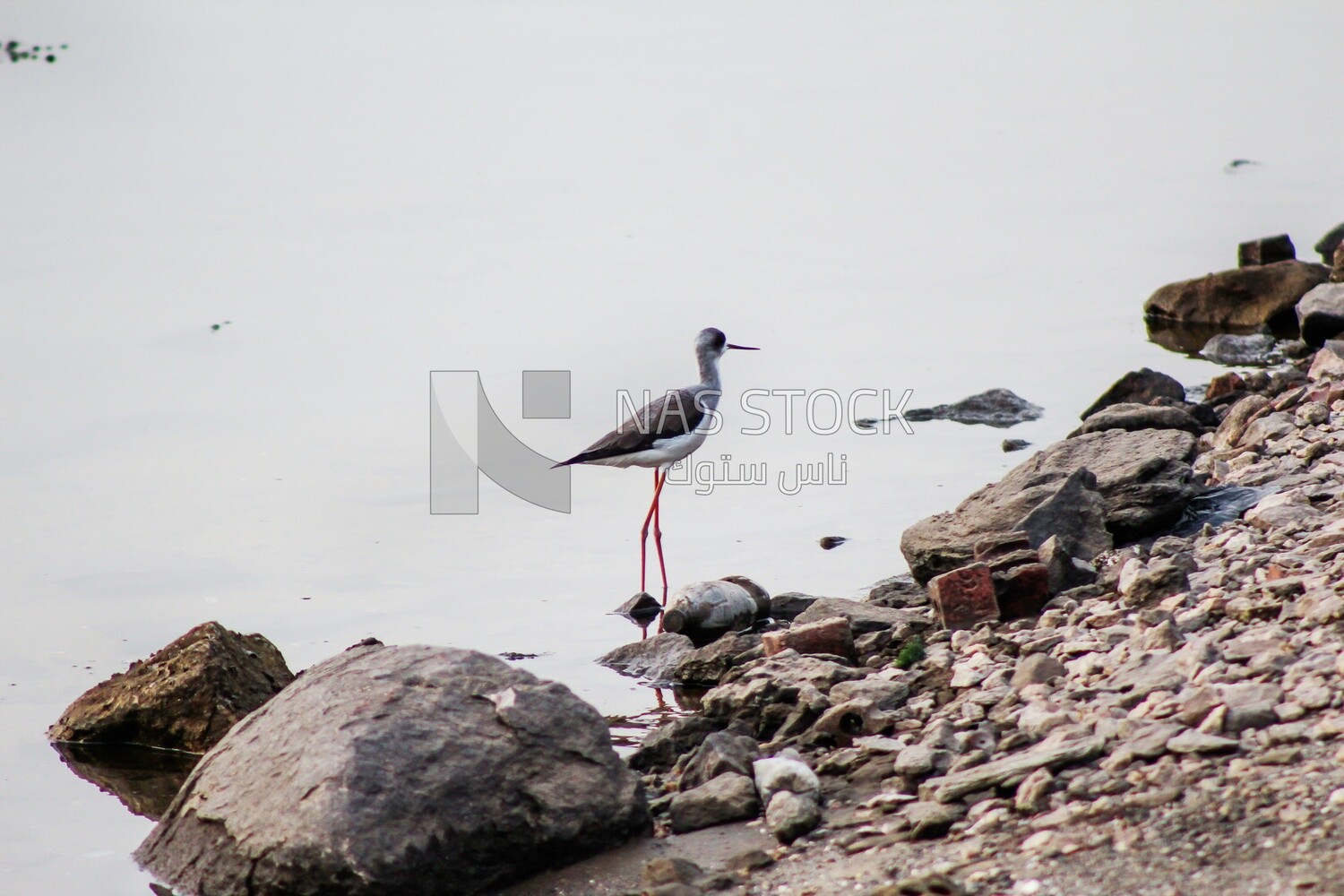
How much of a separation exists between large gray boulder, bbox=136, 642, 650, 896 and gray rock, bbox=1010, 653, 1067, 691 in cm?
168

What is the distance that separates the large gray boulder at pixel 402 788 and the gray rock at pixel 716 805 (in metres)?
0.15

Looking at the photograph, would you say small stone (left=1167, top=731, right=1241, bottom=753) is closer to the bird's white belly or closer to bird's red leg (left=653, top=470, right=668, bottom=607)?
bird's red leg (left=653, top=470, right=668, bottom=607)

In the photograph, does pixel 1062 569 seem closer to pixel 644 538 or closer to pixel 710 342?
pixel 644 538

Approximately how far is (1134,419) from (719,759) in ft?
16.7

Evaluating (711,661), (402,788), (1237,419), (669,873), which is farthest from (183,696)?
(1237,419)

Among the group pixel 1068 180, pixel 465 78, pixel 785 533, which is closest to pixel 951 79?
pixel 1068 180

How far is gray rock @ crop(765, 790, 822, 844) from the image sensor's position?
18.2 ft

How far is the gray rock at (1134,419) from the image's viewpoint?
1009 cm

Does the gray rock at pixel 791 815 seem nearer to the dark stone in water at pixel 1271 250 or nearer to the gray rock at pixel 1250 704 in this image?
the gray rock at pixel 1250 704

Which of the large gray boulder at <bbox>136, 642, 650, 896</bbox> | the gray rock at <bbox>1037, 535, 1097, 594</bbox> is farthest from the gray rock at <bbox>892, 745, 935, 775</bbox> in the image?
the gray rock at <bbox>1037, 535, 1097, 594</bbox>

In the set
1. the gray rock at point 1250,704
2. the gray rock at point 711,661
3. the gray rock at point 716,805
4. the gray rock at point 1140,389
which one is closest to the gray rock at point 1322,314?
the gray rock at point 1140,389

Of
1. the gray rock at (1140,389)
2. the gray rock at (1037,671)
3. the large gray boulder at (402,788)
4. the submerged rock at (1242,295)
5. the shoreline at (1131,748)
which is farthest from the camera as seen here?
the submerged rock at (1242,295)

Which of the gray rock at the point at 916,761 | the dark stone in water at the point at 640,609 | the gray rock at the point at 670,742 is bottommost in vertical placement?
the gray rock at the point at 670,742

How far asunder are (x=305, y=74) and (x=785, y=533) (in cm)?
2187
